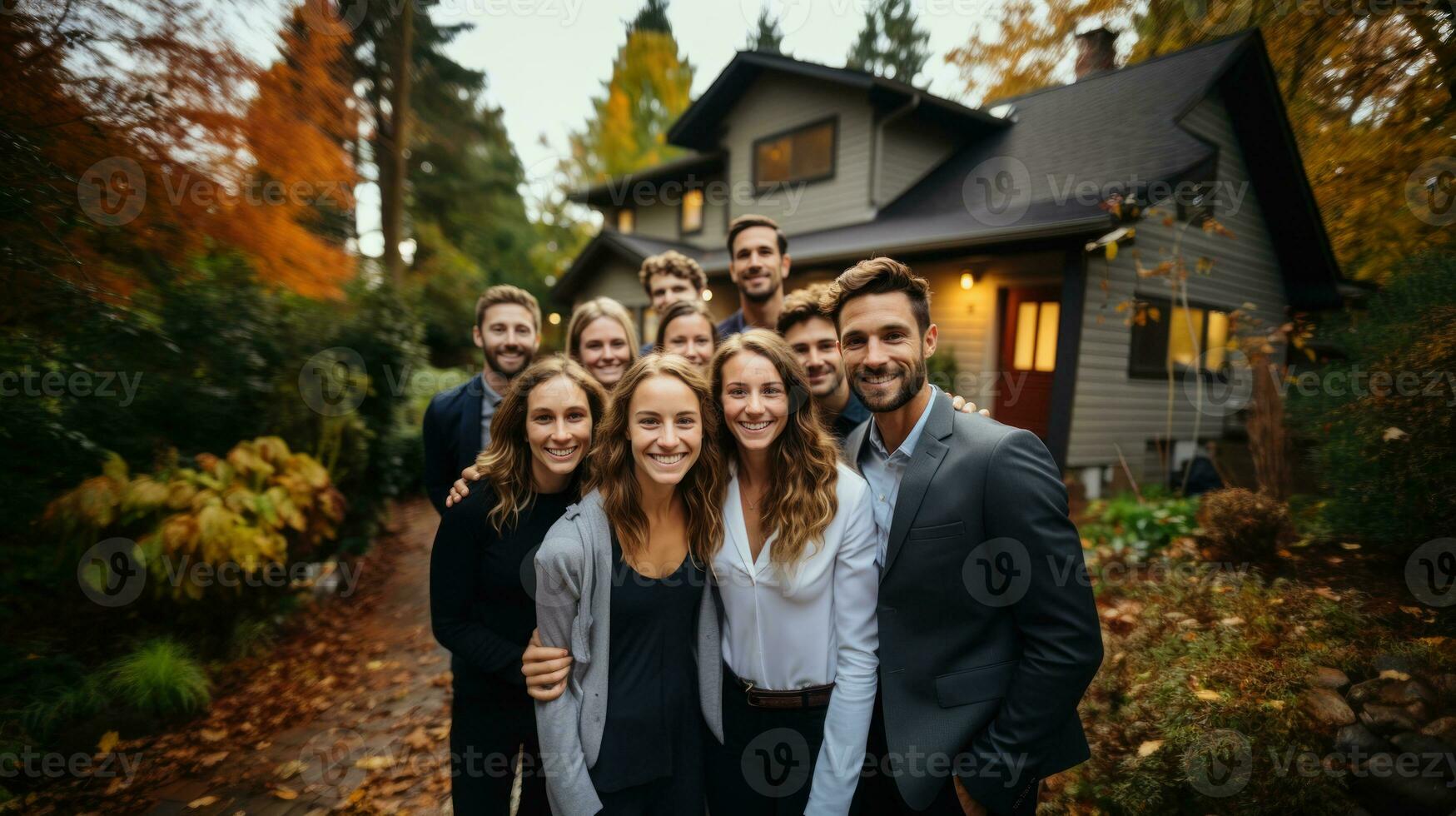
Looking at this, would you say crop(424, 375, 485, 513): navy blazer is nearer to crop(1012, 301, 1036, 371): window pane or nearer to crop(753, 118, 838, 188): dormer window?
crop(1012, 301, 1036, 371): window pane

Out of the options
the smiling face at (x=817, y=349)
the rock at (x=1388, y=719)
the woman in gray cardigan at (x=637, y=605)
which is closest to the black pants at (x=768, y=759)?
the woman in gray cardigan at (x=637, y=605)

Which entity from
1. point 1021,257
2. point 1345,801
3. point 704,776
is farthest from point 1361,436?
point 1021,257

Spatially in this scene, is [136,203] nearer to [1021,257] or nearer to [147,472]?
[147,472]

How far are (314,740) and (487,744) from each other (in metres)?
2.61

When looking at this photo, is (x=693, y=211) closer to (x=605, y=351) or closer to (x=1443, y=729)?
(x=605, y=351)

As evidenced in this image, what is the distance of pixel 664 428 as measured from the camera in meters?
2.21

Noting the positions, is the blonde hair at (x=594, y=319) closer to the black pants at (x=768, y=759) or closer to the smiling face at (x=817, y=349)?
the smiling face at (x=817, y=349)

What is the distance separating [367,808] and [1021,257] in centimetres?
987

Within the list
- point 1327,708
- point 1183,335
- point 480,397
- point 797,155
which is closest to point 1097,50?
point 1183,335

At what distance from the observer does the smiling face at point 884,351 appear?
217 centimetres

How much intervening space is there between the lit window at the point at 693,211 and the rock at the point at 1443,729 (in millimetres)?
14426

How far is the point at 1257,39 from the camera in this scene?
9.71 meters

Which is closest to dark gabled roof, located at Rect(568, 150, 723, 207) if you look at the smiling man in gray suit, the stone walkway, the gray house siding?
the gray house siding

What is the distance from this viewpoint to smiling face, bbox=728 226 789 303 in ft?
14.2
